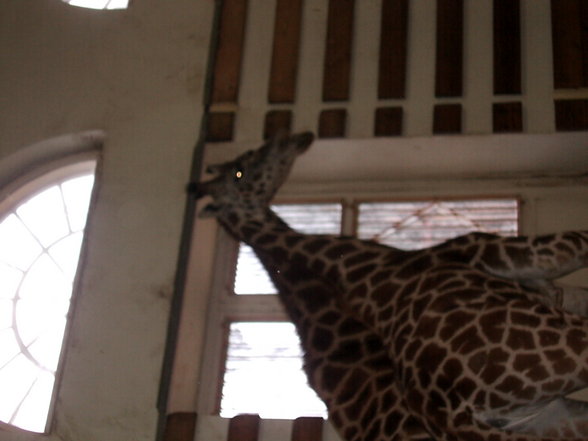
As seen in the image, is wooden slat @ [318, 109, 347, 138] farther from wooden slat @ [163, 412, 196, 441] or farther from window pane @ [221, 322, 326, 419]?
wooden slat @ [163, 412, 196, 441]

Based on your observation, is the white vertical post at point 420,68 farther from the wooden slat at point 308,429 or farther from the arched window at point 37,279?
the arched window at point 37,279

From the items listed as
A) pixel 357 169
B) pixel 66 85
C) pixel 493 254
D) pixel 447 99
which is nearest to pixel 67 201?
pixel 66 85

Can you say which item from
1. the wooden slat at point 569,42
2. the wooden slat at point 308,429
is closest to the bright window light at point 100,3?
the wooden slat at point 569,42

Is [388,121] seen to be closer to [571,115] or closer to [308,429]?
[571,115]

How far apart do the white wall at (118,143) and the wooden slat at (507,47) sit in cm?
112

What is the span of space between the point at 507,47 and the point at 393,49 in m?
0.42

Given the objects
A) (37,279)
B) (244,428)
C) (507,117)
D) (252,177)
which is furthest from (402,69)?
(37,279)

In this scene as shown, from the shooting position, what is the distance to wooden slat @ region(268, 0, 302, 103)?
4051 millimetres

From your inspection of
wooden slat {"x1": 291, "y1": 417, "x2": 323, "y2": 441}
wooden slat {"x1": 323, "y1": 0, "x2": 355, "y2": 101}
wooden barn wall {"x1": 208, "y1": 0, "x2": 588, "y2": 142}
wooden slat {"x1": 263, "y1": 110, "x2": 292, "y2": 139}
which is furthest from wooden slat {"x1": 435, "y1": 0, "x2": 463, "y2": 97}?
wooden slat {"x1": 291, "y1": 417, "x2": 323, "y2": 441}

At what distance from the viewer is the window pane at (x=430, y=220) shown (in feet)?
12.8

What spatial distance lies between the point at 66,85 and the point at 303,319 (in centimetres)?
157

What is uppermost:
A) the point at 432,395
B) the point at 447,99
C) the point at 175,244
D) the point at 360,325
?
the point at 447,99

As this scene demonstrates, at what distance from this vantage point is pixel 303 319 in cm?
329

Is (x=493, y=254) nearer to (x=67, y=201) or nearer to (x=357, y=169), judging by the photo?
(x=357, y=169)
